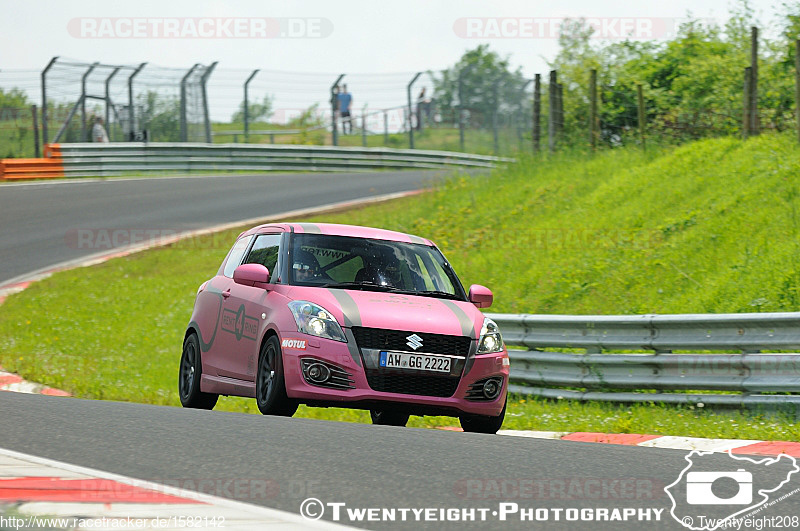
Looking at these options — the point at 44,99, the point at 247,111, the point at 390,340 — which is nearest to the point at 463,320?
the point at 390,340

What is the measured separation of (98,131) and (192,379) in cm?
2403

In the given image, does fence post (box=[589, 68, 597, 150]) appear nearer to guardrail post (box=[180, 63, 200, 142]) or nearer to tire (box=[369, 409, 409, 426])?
tire (box=[369, 409, 409, 426])

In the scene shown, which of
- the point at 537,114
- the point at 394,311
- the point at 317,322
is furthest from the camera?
the point at 537,114

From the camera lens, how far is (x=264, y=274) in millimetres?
8383

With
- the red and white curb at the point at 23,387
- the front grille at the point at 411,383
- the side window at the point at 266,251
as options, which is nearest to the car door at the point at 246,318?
the side window at the point at 266,251

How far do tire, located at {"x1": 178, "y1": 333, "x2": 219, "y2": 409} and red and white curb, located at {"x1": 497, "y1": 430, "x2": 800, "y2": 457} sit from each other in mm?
2816

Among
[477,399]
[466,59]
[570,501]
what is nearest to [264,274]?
[477,399]

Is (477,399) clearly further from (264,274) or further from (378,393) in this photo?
(264,274)

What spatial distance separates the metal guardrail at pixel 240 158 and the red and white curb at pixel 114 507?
86.6 ft

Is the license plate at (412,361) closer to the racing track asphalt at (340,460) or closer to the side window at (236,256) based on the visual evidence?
the racing track asphalt at (340,460)

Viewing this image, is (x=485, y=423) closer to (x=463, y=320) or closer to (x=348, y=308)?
(x=463, y=320)

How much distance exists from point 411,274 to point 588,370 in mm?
2303

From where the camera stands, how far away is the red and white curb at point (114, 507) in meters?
4.02

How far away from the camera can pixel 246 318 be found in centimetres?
865
